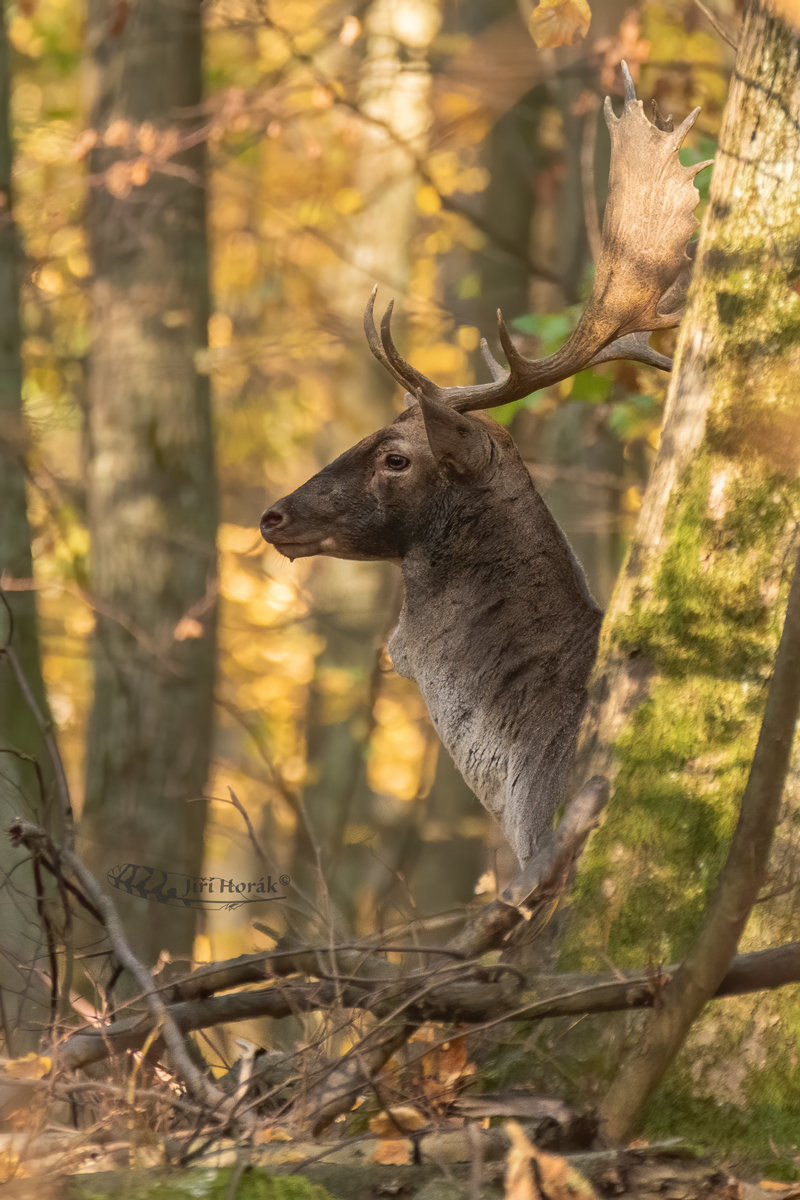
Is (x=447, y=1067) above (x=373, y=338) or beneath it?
beneath

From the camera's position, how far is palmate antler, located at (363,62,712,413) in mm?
4512

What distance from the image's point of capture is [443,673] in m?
5.07

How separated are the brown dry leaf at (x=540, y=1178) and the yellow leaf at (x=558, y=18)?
4.84 meters

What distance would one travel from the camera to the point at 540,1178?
8.46 ft

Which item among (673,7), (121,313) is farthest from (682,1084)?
(673,7)

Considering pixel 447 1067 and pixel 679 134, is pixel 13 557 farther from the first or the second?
pixel 447 1067

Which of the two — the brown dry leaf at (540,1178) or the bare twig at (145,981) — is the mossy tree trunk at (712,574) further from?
the bare twig at (145,981)

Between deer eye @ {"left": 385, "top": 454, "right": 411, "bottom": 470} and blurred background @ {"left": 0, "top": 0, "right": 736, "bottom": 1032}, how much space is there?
1.78 meters

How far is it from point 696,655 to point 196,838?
6.08 meters

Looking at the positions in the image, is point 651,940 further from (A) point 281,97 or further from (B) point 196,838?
(A) point 281,97

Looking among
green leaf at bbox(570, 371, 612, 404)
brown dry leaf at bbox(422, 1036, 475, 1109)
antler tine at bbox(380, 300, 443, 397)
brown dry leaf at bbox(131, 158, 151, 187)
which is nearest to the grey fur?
antler tine at bbox(380, 300, 443, 397)

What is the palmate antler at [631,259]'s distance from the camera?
4.51 metres

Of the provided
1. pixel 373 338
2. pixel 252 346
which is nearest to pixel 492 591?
pixel 373 338

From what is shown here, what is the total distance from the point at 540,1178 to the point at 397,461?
10.8ft
